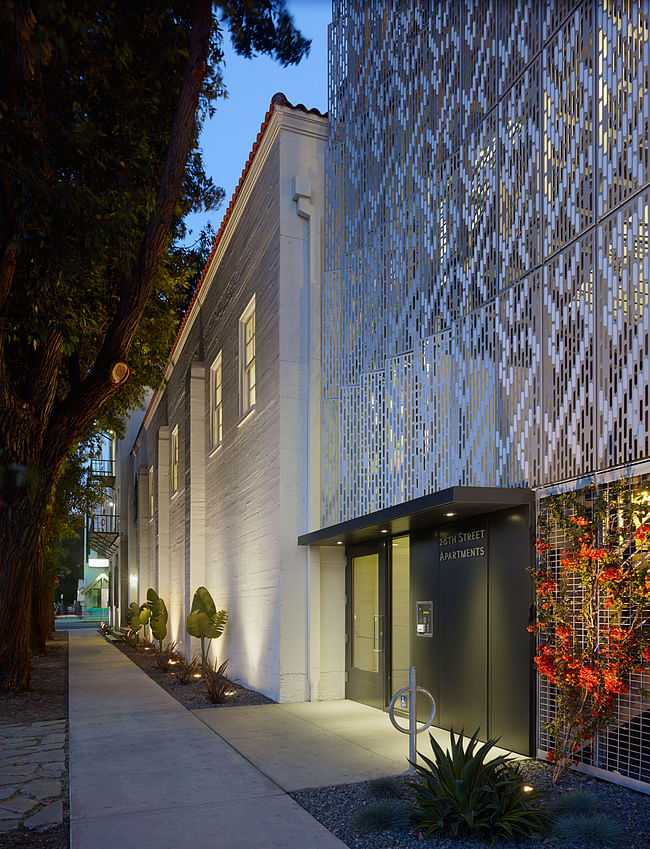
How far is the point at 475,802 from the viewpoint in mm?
5211

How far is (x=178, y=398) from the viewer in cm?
2064

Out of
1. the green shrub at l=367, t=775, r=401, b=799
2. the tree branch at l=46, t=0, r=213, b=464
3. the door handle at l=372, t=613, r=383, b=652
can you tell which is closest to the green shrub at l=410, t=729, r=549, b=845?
the green shrub at l=367, t=775, r=401, b=799

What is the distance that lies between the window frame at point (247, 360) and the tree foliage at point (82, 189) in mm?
1420

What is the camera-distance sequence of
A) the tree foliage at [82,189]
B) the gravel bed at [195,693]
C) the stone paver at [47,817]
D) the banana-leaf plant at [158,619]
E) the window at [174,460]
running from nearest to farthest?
1. the stone paver at [47,817]
2. the tree foliage at [82,189]
3. the gravel bed at [195,693]
4. the banana-leaf plant at [158,619]
5. the window at [174,460]

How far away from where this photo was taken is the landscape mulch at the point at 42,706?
5.29 metres

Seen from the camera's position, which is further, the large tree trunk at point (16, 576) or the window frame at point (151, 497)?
the window frame at point (151, 497)

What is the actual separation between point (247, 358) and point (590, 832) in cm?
1028

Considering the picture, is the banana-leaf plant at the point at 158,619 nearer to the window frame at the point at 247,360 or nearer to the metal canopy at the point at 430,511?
the window frame at the point at 247,360

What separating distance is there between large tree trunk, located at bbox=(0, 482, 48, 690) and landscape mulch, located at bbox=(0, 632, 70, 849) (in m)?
0.36

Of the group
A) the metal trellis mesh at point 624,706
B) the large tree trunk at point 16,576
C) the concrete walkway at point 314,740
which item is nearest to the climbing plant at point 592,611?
the metal trellis mesh at point 624,706

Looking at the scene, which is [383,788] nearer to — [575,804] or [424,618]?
[575,804]

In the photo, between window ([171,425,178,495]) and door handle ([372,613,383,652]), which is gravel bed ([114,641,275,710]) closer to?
door handle ([372,613,383,652])

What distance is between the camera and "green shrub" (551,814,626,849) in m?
4.88

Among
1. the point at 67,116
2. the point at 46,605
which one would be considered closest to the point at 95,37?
the point at 67,116
